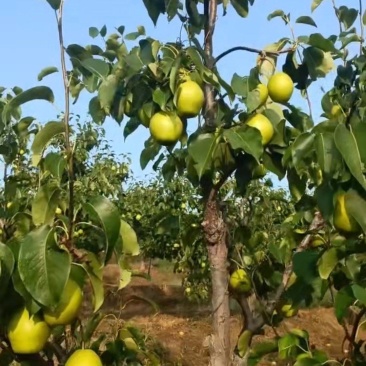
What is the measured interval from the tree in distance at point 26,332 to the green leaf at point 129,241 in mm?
170

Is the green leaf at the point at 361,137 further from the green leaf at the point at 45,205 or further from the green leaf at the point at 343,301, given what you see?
the green leaf at the point at 45,205

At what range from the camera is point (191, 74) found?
57.3 inches

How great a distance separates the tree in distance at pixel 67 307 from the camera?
1049mm

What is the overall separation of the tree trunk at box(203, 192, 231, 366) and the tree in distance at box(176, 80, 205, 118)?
176 mm

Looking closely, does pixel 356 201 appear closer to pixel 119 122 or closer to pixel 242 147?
pixel 242 147

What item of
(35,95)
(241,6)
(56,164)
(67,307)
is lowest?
(67,307)

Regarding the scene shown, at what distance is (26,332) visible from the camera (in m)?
1.06

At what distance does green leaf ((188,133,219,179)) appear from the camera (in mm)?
1383

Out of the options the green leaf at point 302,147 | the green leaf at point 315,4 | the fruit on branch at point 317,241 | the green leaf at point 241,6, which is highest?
the green leaf at point 315,4

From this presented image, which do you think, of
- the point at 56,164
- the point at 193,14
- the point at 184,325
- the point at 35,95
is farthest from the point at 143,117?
the point at 184,325

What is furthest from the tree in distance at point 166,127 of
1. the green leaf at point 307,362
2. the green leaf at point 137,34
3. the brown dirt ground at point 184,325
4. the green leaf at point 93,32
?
Result: the brown dirt ground at point 184,325

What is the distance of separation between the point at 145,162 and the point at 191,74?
1.24 feet

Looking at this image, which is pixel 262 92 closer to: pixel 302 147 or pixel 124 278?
pixel 302 147

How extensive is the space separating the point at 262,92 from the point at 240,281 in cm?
51
